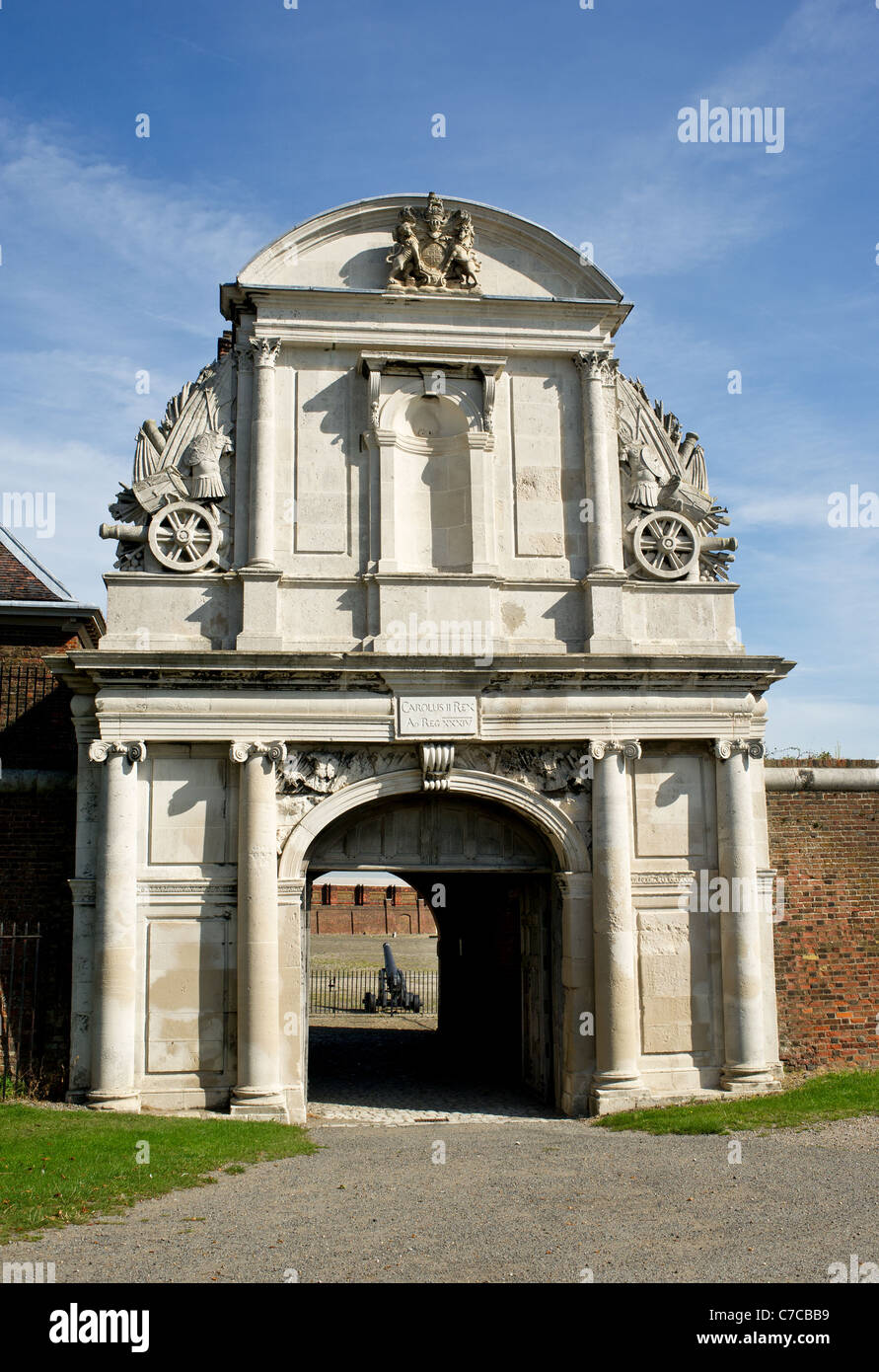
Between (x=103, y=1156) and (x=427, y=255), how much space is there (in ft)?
36.0

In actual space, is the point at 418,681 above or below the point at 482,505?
below

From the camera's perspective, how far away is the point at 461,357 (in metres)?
15.2

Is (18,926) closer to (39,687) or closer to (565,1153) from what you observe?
(39,687)

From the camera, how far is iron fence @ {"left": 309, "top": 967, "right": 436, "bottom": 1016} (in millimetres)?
30023

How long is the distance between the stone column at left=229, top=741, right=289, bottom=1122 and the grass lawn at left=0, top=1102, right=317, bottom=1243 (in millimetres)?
394

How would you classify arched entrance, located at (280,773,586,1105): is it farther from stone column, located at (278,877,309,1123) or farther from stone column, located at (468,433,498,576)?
stone column, located at (468,433,498,576)

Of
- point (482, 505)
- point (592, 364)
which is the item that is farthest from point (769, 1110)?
point (592, 364)

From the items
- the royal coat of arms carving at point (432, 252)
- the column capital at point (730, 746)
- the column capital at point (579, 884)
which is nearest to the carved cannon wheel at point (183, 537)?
the royal coat of arms carving at point (432, 252)

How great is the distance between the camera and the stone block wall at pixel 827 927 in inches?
602

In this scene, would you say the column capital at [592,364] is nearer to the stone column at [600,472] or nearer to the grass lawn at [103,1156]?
the stone column at [600,472]

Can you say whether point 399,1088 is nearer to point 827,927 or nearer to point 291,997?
point 291,997

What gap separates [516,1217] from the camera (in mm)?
9094

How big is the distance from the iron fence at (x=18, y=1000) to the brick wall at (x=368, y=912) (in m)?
30.4
